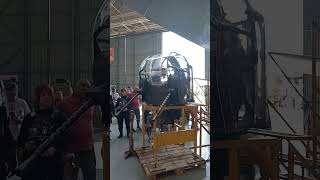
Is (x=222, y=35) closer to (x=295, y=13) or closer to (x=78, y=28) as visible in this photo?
(x=295, y=13)

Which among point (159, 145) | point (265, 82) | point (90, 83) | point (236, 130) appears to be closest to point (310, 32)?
point (265, 82)

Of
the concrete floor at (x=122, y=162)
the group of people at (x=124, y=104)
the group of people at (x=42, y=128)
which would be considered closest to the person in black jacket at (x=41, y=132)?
the group of people at (x=42, y=128)

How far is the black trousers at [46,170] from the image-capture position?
4.74 feet

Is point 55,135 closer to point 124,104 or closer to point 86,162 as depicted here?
point 86,162

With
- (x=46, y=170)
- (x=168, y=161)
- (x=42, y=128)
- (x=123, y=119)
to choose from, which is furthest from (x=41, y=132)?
(x=168, y=161)

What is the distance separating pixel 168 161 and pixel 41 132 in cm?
64

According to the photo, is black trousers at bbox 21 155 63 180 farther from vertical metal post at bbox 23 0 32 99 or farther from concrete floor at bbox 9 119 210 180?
vertical metal post at bbox 23 0 32 99

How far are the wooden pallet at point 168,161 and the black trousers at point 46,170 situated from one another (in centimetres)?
39

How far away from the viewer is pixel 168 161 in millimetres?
1507

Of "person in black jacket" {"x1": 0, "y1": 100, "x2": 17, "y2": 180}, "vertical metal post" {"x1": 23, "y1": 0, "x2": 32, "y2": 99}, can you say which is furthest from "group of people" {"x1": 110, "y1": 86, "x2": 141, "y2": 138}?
"person in black jacket" {"x1": 0, "y1": 100, "x2": 17, "y2": 180}

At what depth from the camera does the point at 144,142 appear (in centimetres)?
148

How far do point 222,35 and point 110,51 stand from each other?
57 cm

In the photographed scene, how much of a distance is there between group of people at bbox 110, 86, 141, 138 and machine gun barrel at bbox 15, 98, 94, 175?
0.39 feet

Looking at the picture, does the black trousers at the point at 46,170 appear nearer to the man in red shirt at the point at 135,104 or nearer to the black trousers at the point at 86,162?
the black trousers at the point at 86,162
